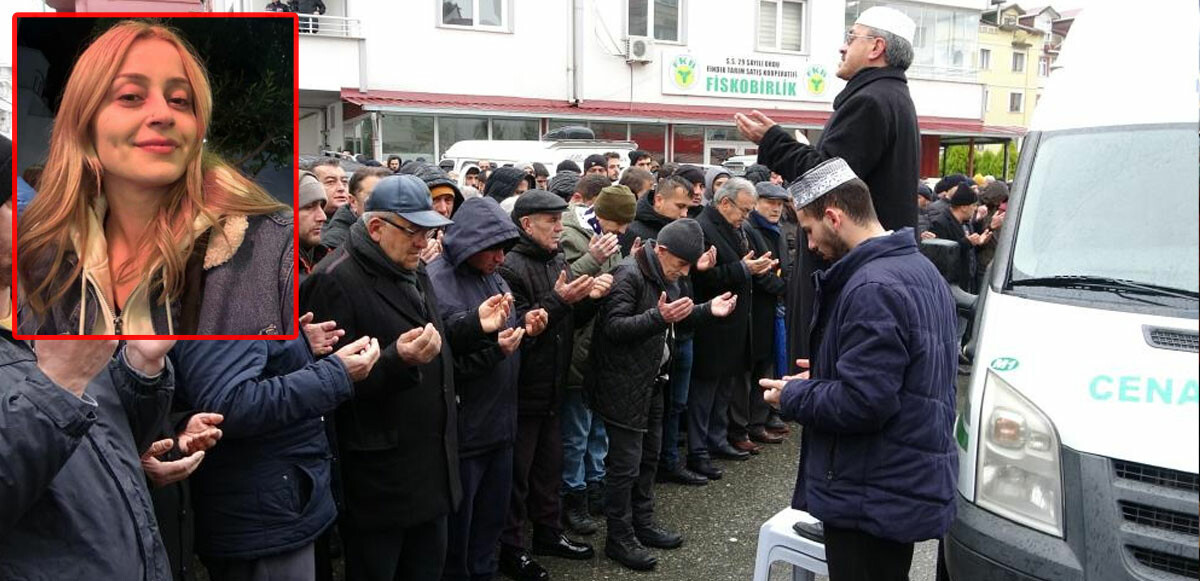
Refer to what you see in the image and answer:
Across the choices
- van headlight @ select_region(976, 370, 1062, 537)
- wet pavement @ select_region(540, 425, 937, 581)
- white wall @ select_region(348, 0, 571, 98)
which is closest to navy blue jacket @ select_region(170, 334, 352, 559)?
wet pavement @ select_region(540, 425, 937, 581)

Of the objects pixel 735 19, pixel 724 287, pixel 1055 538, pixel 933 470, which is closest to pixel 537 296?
pixel 724 287

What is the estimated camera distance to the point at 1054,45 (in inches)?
1877

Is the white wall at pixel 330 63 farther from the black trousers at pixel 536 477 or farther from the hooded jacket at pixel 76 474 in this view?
the hooded jacket at pixel 76 474

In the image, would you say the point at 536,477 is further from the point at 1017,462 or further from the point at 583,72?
the point at 583,72

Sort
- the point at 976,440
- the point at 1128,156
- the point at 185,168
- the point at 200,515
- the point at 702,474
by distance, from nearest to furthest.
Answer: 1. the point at 185,168
2. the point at 200,515
3. the point at 976,440
4. the point at 1128,156
5. the point at 702,474

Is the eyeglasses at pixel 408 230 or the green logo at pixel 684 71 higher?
the green logo at pixel 684 71

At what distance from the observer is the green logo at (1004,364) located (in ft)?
9.85

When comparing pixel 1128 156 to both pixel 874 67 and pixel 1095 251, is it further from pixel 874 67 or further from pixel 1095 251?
pixel 874 67

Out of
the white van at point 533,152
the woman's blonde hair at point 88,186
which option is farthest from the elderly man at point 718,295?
the white van at point 533,152

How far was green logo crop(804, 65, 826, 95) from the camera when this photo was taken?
2353 centimetres

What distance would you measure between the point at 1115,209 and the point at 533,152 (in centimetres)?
946

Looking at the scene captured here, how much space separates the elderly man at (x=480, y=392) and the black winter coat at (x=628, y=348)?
0.63 metres

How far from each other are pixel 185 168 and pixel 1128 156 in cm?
312

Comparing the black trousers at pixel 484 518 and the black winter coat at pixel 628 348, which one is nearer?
the black trousers at pixel 484 518
